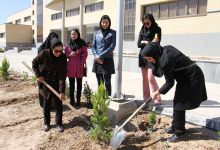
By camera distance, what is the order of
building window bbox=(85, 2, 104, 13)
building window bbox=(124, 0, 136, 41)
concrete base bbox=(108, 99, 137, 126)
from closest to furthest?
1. concrete base bbox=(108, 99, 137, 126)
2. building window bbox=(124, 0, 136, 41)
3. building window bbox=(85, 2, 104, 13)

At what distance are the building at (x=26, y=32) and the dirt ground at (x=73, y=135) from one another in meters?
48.6

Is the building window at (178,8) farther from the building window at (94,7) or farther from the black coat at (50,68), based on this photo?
the black coat at (50,68)

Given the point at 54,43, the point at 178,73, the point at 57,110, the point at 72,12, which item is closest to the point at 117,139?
the point at 178,73

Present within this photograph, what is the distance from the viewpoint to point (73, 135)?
4547 mm

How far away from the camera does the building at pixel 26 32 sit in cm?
5238

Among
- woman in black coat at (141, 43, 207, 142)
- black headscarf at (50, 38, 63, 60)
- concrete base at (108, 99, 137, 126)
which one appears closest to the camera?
woman in black coat at (141, 43, 207, 142)

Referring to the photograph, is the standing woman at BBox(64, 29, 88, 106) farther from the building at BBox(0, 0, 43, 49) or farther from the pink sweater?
the building at BBox(0, 0, 43, 49)

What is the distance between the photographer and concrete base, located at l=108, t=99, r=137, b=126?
4754 mm

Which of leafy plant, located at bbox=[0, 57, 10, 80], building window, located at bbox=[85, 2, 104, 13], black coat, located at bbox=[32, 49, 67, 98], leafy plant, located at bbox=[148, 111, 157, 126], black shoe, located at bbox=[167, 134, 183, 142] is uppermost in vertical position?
building window, located at bbox=[85, 2, 104, 13]

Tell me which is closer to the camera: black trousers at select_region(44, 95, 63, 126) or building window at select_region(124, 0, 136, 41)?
black trousers at select_region(44, 95, 63, 126)

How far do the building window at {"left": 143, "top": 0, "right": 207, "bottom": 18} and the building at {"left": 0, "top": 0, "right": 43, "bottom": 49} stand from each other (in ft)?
115

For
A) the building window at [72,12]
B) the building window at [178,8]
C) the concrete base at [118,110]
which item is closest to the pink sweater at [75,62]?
the concrete base at [118,110]

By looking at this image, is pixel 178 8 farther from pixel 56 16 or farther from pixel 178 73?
pixel 56 16

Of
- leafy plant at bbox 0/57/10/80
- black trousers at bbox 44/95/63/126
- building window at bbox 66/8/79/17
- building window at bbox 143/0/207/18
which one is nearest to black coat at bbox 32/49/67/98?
black trousers at bbox 44/95/63/126
